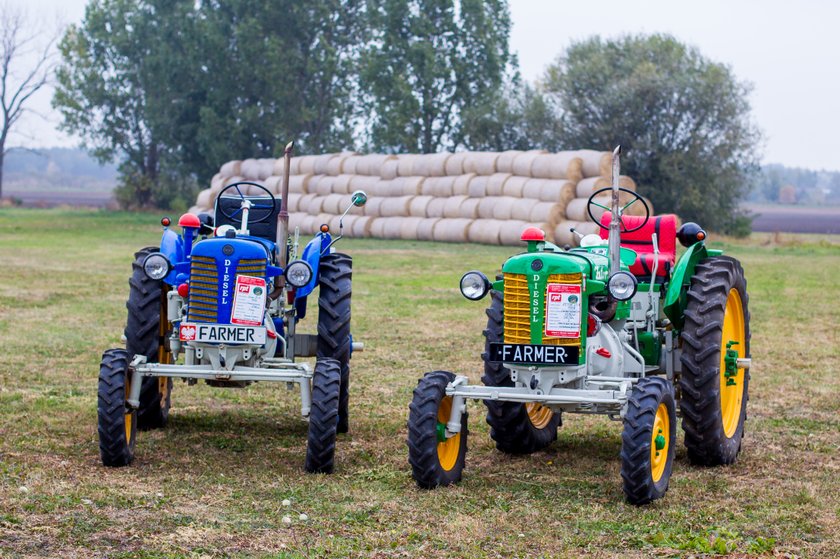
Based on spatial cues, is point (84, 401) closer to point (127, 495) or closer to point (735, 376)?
point (127, 495)

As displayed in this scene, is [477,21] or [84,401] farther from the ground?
[477,21]

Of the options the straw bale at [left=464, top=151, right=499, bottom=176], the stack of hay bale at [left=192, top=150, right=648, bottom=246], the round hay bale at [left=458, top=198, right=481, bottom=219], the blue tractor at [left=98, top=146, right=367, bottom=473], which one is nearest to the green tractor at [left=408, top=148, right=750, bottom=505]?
the blue tractor at [left=98, top=146, right=367, bottom=473]

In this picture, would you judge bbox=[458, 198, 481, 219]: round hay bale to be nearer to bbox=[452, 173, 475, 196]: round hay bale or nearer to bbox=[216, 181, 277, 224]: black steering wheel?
bbox=[452, 173, 475, 196]: round hay bale

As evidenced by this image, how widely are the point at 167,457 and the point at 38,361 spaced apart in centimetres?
432

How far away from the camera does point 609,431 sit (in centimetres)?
848

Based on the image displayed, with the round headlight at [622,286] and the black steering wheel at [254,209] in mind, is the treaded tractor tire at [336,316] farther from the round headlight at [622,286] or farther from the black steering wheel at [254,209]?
the round headlight at [622,286]

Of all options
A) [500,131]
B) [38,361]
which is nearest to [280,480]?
[38,361]

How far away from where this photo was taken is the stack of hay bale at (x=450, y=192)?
27.7 m

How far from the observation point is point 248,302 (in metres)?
7.21

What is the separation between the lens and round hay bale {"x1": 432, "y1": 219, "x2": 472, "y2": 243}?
29797 mm

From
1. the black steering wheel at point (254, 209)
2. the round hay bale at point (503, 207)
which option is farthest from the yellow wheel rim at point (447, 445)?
the round hay bale at point (503, 207)

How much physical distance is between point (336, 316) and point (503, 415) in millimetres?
1375

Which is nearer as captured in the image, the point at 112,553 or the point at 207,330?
the point at 112,553

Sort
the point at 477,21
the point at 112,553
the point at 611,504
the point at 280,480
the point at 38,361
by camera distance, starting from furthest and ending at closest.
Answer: the point at 477,21 < the point at 38,361 < the point at 280,480 < the point at 611,504 < the point at 112,553
